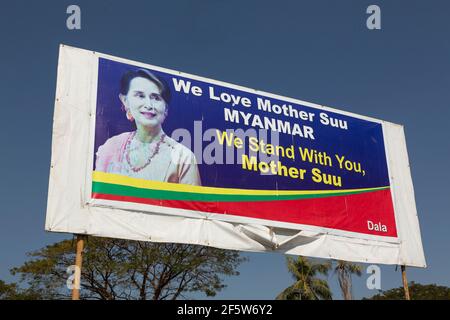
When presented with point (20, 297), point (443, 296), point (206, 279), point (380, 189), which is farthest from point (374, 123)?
point (443, 296)

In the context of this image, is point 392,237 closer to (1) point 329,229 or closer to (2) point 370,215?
(2) point 370,215

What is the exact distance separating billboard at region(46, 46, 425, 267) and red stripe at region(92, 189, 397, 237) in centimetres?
2

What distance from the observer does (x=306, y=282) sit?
104 ft

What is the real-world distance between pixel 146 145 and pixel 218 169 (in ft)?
4.90

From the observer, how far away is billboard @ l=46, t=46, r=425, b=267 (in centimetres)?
882

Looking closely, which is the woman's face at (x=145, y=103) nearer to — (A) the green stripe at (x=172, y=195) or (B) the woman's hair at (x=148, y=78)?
(B) the woman's hair at (x=148, y=78)

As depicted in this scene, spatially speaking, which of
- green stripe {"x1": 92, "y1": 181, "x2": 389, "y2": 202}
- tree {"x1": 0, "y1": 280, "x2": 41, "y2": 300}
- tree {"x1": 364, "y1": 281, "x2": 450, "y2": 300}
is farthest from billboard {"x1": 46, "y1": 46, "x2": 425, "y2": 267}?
tree {"x1": 364, "y1": 281, "x2": 450, "y2": 300}

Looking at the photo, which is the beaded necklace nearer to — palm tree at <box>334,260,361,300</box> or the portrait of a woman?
the portrait of a woman

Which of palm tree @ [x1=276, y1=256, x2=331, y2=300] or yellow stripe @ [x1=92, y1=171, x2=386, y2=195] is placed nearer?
yellow stripe @ [x1=92, y1=171, x2=386, y2=195]

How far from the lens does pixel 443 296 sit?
36500mm

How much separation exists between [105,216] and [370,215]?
6023mm

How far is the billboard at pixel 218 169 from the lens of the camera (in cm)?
882

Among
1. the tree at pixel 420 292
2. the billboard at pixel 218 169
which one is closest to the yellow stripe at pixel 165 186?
the billboard at pixel 218 169

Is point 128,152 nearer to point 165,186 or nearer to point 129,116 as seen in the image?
point 129,116
